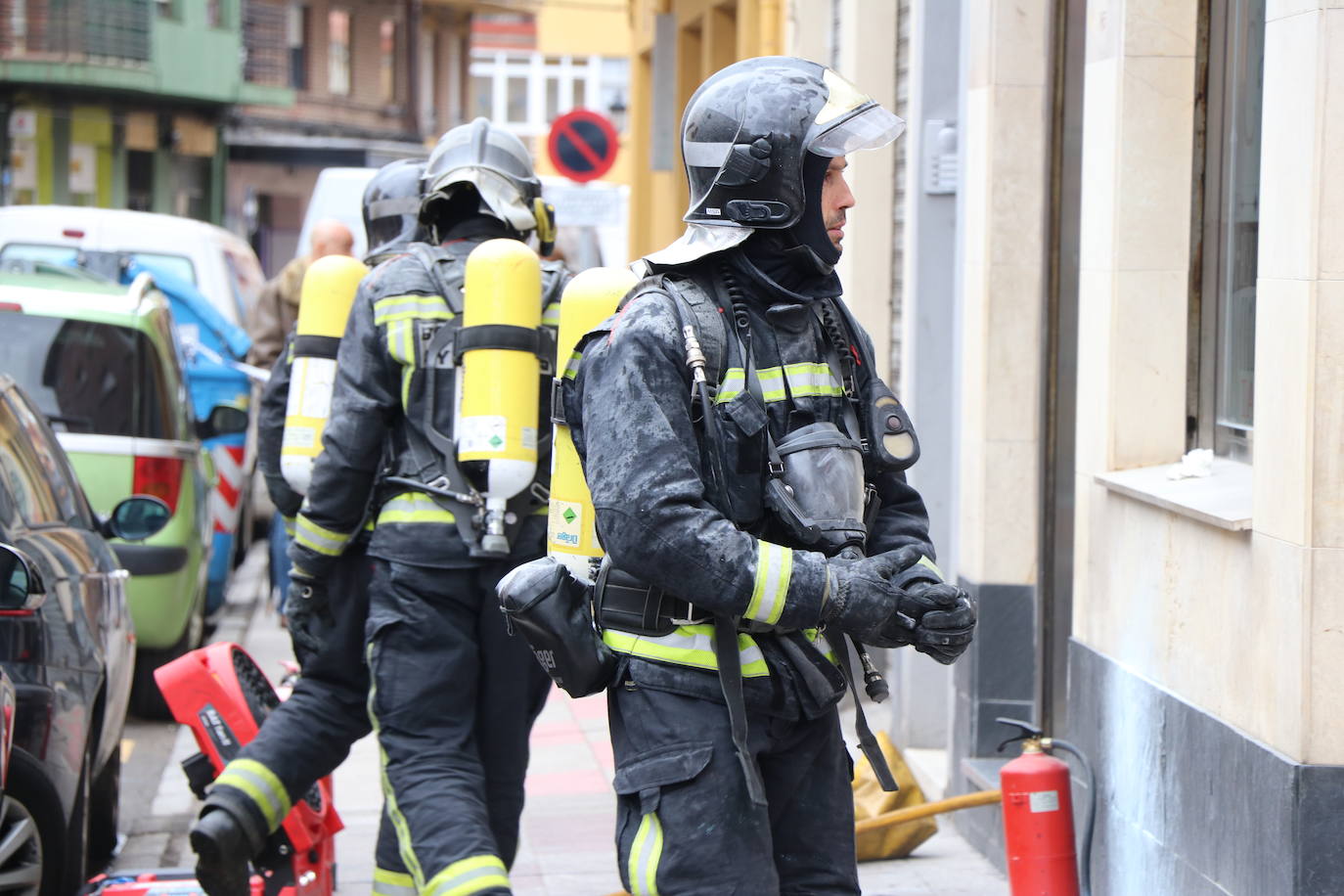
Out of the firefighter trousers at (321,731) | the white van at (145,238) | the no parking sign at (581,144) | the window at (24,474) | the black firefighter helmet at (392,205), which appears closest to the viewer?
the firefighter trousers at (321,731)

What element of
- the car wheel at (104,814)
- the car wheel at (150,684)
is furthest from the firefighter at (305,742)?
the car wheel at (150,684)

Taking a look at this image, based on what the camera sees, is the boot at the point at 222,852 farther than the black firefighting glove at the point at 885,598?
Yes

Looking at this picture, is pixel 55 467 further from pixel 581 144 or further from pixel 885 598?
pixel 581 144

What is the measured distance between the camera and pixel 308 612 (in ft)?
17.2

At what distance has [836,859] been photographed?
137 inches

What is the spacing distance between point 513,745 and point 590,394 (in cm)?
190

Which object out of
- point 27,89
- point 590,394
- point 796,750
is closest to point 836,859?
point 796,750

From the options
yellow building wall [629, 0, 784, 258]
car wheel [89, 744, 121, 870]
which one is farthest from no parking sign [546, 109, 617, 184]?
car wheel [89, 744, 121, 870]

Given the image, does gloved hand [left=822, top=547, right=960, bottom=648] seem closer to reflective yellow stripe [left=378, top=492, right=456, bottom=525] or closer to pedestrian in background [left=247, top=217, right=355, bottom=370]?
reflective yellow stripe [left=378, top=492, right=456, bottom=525]

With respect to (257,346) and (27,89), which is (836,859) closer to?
(257,346)

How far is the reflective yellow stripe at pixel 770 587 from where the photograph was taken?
3.18 meters

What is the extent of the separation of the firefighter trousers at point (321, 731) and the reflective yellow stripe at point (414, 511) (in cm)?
25

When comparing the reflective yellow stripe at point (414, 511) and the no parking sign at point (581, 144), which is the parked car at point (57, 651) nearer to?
the reflective yellow stripe at point (414, 511)

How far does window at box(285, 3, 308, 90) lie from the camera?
4416 cm
